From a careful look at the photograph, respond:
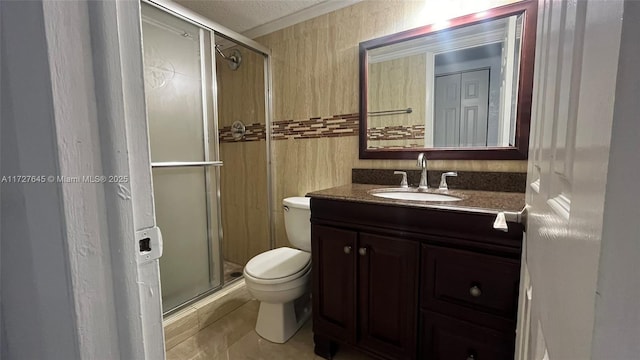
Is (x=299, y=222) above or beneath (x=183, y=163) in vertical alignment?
beneath

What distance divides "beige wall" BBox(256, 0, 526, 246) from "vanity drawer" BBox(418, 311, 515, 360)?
2.52ft

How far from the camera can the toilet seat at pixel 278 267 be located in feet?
4.73

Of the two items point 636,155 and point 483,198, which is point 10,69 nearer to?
point 636,155

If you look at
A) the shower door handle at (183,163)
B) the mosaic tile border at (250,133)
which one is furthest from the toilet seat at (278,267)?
the mosaic tile border at (250,133)

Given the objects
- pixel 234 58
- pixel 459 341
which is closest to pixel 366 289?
pixel 459 341

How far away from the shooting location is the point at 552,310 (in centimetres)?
35

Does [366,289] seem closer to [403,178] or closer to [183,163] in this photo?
[403,178]

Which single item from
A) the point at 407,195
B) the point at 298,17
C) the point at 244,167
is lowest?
the point at 407,195

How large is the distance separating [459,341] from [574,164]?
1.00 meters

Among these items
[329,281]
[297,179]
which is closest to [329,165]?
[297,179]

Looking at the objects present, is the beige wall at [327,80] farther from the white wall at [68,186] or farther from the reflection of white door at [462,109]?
the white wall at [68,186]

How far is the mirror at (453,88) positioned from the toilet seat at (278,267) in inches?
29.4

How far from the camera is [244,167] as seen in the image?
2307 millimetres

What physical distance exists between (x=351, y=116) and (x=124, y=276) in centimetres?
156
